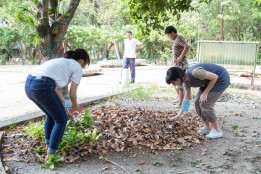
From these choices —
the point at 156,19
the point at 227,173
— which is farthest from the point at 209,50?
the point at 227,173

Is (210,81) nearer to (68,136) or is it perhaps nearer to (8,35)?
(68,136)

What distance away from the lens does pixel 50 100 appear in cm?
386

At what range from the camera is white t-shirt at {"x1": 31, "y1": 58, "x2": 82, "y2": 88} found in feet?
12.7

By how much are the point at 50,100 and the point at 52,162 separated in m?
0.76

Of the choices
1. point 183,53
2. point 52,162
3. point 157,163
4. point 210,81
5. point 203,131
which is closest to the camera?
point 52,162

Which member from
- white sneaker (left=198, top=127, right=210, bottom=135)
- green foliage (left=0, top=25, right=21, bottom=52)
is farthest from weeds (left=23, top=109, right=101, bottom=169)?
green foliage (left=0, top=25, right=21, bottom=52)

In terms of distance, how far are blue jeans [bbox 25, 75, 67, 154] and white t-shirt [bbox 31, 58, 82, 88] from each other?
0.19 feet

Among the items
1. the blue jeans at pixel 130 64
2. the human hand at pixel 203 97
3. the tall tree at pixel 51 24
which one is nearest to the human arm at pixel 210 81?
the human hand at pixel 203 97

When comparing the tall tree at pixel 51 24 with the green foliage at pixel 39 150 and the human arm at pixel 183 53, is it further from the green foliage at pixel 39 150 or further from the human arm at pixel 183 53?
the human arm at pixel 183 53

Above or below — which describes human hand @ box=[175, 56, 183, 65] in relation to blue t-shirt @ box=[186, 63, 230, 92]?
above

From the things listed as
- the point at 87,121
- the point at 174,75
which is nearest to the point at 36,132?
the point at 87,121

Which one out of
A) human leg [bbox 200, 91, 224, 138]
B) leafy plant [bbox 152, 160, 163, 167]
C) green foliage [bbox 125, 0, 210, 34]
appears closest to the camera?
leafy plant [bbox 152, 160, 163, 167]

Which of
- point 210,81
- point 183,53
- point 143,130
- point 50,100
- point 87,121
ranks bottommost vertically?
point 143,130

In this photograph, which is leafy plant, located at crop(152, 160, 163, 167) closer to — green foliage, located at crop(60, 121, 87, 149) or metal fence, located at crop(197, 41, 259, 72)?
green foliage, located at crop(60, 121, 87, 149)
